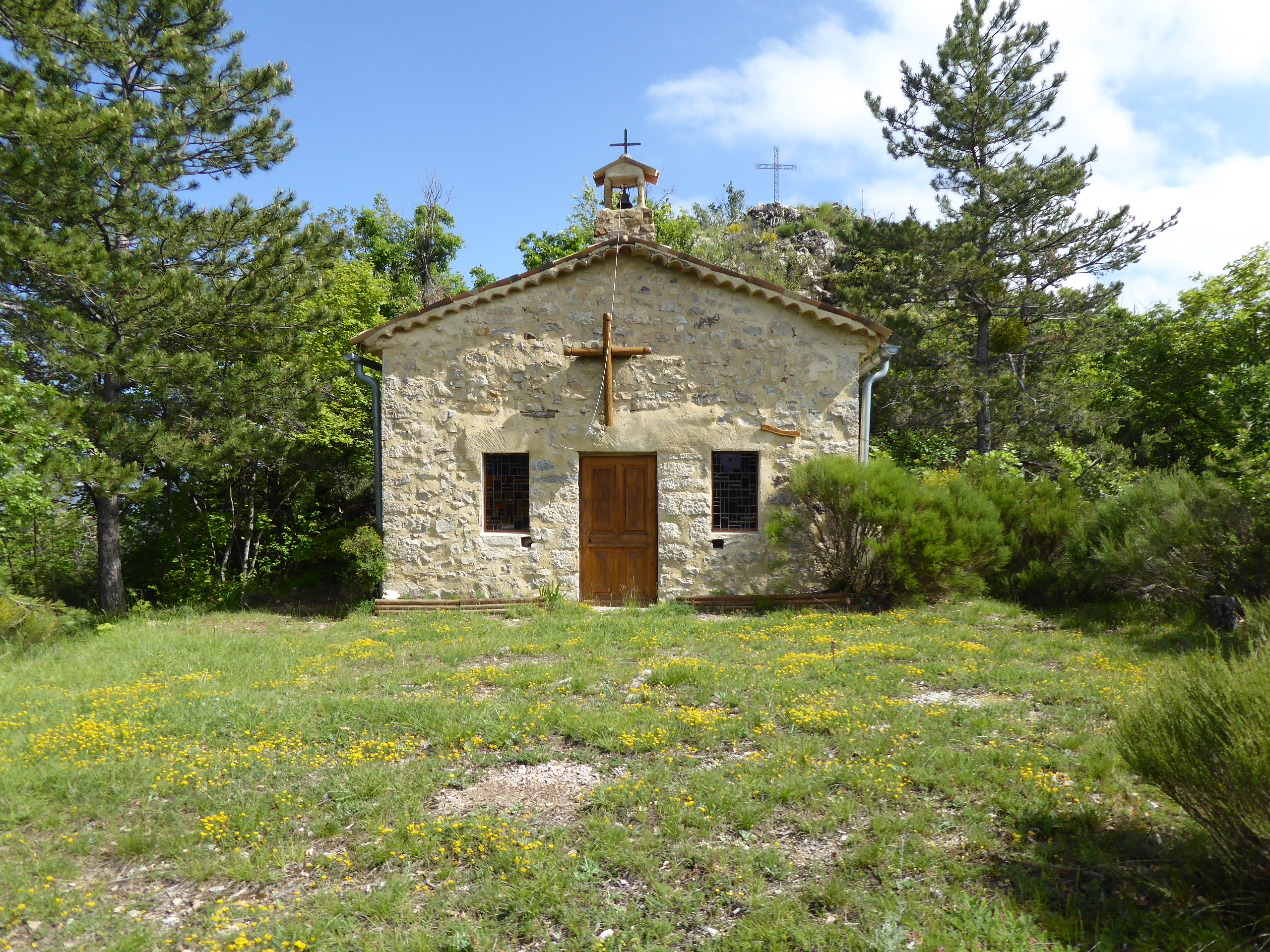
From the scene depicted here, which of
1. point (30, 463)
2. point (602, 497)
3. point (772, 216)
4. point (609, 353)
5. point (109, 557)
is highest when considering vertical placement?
point (772, 216)

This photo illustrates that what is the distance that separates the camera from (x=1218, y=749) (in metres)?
3.50


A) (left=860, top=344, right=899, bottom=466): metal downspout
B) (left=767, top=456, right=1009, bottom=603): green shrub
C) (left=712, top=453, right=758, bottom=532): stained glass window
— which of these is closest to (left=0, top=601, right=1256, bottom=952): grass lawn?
(left=767, top=456, right=1009, bottom=603): green shrub

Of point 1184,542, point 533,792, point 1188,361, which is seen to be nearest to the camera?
point 533,792

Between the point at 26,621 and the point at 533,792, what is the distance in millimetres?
8248

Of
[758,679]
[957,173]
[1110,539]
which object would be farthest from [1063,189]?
[758,679]

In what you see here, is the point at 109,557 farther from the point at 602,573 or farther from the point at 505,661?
the point at 505,661

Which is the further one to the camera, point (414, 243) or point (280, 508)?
point (414, 243)

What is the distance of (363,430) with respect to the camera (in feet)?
50.1

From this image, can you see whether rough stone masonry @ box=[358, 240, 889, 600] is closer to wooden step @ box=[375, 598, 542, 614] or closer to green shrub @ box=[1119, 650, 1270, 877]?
wooden step @ box=[375, 598, 542, 614]

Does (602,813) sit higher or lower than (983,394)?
lower

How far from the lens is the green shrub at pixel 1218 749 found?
3328mm

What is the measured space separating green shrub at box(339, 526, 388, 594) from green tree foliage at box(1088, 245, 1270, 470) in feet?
48.6

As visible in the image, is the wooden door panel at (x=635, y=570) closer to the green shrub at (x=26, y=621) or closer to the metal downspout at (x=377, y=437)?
the metal downspout at (x=377, y=437)

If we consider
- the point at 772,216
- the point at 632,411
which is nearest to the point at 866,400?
the point at 632,411
